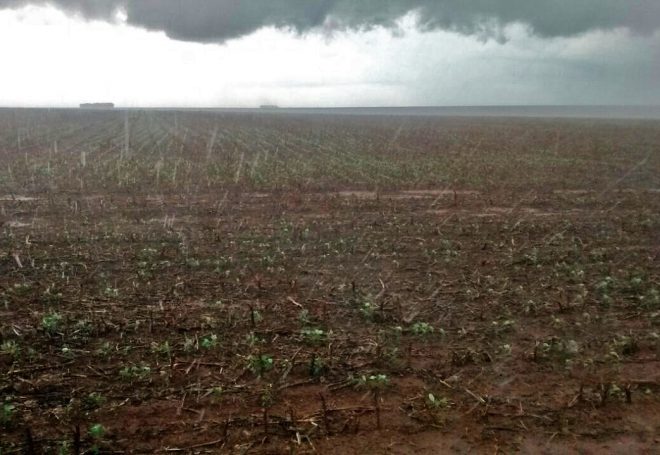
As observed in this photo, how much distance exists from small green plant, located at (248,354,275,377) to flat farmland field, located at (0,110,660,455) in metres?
0.02

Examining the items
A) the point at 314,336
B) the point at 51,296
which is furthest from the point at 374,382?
the point at 51,296

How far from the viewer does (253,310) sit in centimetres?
751

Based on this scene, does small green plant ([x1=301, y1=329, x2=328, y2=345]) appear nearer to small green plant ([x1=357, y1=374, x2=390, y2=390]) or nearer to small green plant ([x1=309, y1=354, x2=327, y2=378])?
small green plant ([x1=309, y1=354, x2=327, y2=378])

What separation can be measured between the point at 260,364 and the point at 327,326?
1.26 meters

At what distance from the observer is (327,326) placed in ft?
23.4

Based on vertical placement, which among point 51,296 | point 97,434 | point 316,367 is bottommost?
point 97,434

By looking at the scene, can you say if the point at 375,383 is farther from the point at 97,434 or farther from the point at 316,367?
the point at 97,434

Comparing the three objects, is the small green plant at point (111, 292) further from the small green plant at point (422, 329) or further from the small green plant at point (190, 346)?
the small green plant at point (422, 329)

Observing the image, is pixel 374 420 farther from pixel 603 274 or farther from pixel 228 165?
pixel 228 165

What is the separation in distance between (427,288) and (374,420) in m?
3.55

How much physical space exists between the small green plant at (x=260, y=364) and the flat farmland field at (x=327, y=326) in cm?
2

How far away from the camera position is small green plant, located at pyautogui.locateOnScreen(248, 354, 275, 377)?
19.7 ft

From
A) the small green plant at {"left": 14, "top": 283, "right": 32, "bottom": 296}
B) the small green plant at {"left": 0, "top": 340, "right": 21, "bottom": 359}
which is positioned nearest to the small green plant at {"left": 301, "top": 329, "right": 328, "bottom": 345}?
the small green plant at {"left": 0, "top": 340, "right": 21, "bottom": 359}

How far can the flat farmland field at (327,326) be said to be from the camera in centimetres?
512
